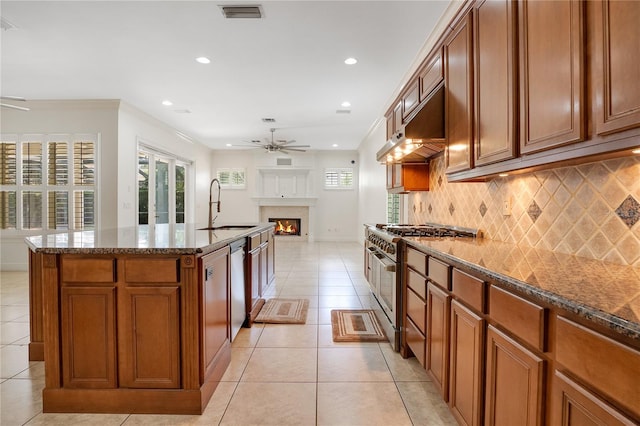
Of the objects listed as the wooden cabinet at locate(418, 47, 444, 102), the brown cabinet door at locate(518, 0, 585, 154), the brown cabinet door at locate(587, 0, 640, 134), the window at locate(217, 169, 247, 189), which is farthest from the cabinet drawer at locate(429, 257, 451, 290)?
the window at locate(217, 169, 247, 189)

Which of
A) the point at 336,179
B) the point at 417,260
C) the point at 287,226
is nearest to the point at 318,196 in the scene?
the point at 336,179

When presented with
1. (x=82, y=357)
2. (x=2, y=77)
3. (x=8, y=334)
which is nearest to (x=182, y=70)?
(x=2, y=77)

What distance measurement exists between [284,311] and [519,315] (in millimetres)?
2785

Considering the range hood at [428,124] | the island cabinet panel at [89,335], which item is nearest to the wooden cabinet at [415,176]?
the range hood at [428,124]

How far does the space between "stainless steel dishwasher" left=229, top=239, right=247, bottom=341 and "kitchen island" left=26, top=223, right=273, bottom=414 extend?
2.53ft

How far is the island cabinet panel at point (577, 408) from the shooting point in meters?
0.79

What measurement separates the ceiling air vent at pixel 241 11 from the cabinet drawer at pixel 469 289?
280 centimetres

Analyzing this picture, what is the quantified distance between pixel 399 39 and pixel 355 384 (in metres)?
3.32

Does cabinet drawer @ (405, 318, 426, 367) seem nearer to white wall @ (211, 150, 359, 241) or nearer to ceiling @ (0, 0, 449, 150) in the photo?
ceiling @ (0, 0, 449, 150)

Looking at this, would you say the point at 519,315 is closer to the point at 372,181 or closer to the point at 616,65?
the point at 616,65

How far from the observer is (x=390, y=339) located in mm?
2816

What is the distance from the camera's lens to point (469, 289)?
59.4 inches

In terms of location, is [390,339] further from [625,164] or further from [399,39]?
[399,39]

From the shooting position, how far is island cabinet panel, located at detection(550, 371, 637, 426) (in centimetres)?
79
